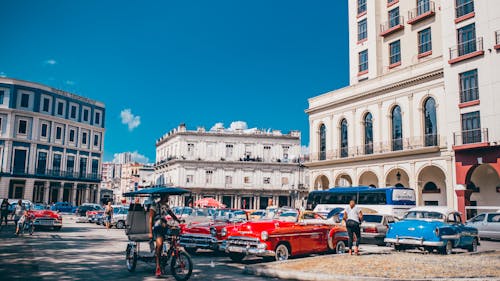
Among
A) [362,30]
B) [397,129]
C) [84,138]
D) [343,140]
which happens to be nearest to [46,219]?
[343,140]

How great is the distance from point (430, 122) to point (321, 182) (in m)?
13.6

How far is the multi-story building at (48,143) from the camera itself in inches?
2154

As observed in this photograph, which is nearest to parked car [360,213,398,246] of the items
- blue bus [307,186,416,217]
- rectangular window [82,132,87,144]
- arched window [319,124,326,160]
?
blue bus [307,186,416,217]

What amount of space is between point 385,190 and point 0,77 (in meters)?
50.5

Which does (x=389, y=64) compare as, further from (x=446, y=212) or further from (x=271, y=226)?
(x=271, y=226)

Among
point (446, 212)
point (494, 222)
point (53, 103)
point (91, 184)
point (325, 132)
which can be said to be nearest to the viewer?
point (446, 212)

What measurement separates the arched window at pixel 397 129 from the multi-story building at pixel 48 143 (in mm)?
45812

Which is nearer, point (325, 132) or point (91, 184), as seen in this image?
point (325, 132)

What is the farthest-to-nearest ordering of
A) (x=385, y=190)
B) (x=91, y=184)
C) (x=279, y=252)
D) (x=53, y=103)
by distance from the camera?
(x=91, y=184), (x=53, y=103), (x=385, y=190), (x=279, y=252)

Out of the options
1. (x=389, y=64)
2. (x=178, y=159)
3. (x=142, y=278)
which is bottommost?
(x=142, y=278)

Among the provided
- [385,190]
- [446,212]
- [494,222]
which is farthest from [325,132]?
[446,212]

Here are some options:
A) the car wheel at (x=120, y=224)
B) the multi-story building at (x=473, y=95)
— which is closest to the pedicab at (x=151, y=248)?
the car wheel at (x=120, y=224)

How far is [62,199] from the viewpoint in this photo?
60.8 meters

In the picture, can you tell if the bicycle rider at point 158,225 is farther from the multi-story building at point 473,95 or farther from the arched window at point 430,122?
the arched window at point 430,122
